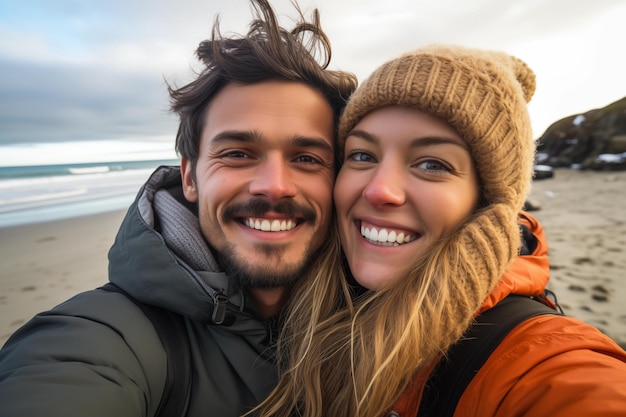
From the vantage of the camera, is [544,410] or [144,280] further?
[144,280]

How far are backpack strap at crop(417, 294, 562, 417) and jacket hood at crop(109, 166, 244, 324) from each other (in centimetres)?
105

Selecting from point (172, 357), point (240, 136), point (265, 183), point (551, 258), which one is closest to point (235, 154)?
point (240, 136)

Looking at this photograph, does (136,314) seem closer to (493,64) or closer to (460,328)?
(460,328)

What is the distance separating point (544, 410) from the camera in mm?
970

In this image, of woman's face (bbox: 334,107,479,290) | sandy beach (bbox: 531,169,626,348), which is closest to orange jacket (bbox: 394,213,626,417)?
woman's face (bbox: 334,107,479,290)

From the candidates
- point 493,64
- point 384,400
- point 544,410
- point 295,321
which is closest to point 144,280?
point 295,321

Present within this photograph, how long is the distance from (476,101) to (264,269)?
4.75 ft

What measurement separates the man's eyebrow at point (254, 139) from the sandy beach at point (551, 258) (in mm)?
3400

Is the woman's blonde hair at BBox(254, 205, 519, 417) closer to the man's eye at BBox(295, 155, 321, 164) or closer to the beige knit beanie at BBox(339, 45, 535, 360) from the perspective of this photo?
the beige knit beanie at BBox(339, 45, 535, 360)

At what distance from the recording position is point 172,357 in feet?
4.74

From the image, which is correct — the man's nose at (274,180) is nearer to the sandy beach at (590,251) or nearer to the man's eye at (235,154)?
→ the man's eye at (235,154)

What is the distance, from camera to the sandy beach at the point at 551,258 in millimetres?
3680

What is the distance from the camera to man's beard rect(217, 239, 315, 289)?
1.82 meters

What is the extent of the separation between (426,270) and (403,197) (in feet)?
1.20
